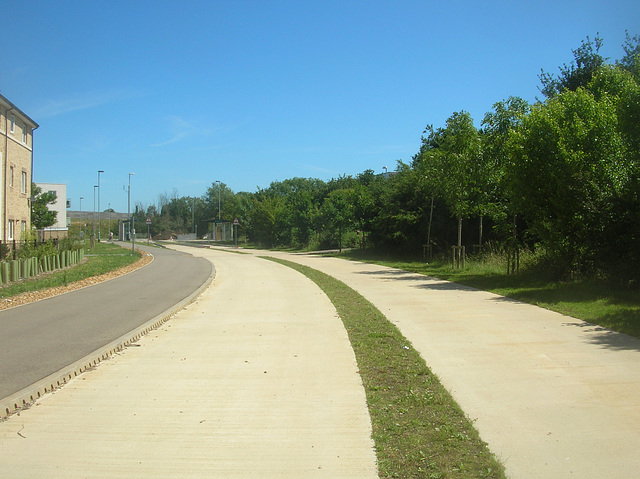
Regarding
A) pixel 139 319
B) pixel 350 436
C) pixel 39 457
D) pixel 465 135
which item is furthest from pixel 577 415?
pixel 465 135

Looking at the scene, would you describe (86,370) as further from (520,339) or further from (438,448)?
(520,339)

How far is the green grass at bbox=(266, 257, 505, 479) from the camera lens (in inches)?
165

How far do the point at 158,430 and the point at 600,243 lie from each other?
45.5ft

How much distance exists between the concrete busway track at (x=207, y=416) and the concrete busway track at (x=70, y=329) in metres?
0.32

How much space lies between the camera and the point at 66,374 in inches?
272

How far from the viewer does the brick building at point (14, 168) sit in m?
32.5

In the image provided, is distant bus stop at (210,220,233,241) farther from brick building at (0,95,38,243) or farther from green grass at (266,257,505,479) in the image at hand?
green grass at (266,257,505,479)

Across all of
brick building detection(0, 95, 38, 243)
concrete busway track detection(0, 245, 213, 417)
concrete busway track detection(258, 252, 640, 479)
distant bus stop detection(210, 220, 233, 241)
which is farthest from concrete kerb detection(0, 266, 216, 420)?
distant bus stop detection(210, 220, 233, 241)

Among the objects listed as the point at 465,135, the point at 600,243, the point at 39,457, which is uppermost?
the point at 465,135

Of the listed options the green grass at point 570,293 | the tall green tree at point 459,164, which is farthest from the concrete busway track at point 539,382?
the tall green tree at point 459,164

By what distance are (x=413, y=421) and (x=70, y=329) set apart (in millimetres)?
7812

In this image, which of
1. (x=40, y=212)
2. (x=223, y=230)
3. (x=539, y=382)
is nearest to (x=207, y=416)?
(x=539, y=382)

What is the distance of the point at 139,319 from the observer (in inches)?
464

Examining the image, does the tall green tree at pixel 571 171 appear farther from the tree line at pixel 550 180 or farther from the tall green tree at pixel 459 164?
the tall green tree at pixel 459 164
